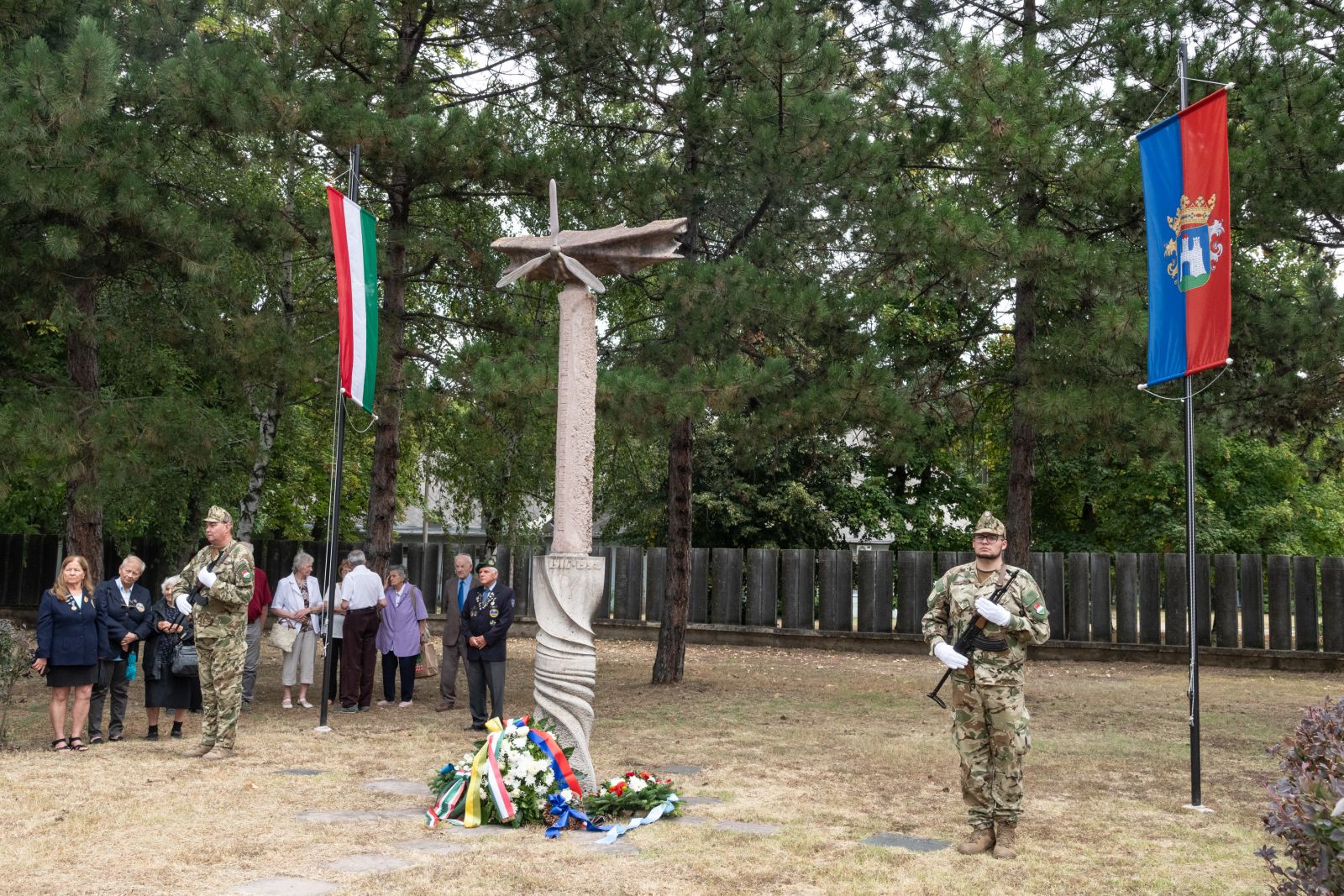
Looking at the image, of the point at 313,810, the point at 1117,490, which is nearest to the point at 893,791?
the point at 313,810

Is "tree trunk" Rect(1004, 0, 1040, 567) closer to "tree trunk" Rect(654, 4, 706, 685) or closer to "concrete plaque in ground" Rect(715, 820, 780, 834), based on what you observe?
"tree trunk" Rect(654, 4, 706, 685)

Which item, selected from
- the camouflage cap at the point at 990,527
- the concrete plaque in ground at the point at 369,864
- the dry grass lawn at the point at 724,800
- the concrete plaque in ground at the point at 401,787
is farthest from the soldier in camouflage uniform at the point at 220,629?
the camouflage cap at the point at 990,527

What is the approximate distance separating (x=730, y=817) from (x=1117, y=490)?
2087cm

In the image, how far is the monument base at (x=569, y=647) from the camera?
25.7 ft

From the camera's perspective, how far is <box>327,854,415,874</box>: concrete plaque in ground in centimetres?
609

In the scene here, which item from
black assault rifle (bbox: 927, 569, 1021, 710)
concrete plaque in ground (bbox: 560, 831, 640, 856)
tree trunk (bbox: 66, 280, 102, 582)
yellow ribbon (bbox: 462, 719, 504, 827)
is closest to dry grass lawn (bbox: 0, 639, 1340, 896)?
concrete plaque in ground (bbox: 560, 831, 640, 856)

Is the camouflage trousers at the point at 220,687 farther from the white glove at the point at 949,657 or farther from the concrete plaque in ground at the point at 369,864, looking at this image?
the white glove at the point at 949,657

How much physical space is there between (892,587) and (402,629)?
9.28m

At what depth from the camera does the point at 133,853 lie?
21.0ft

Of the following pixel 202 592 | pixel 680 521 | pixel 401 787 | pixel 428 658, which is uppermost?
pixel 680 521

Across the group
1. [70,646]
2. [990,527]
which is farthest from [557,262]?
[70,646]

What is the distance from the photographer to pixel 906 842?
688cm

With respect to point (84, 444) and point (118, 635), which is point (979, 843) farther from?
point (84, 444)

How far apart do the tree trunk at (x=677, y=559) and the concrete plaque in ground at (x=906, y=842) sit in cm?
704
